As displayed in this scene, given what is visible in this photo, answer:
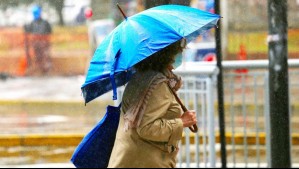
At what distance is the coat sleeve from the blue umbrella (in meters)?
0.18

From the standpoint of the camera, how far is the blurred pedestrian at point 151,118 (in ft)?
12.0

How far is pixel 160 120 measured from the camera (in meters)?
3.66

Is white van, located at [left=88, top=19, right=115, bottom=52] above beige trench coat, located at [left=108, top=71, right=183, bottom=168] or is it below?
above

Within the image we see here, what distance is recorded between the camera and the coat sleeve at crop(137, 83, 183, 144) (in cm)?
363

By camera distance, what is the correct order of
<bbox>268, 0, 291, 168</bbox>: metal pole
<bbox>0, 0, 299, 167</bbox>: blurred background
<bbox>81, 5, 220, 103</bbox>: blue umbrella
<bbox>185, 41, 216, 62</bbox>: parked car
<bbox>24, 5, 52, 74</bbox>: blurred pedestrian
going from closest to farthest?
<bbox>81, 5, 220, 103</bbox>: blue umbrella < <bbox>268, 0, 291, 168</bbox>: metal pole < <bbox>0, 0, 299, 167</bbox>: blurred background < <bbox>185, 41, 216, 62</bbox>: parked car < <bbox>24, 5, 52, 74</bbox>: blurred pedestrian

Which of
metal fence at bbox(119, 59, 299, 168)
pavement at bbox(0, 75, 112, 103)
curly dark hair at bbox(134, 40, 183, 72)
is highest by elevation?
curly dark hair at bbox(134, 40, 183, 72)

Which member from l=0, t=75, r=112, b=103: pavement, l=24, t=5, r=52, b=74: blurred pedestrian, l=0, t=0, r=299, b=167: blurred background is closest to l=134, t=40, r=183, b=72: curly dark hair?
l=0, t=0, r=299, b=167: blurred background

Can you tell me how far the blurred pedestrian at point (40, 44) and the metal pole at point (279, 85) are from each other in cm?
1328

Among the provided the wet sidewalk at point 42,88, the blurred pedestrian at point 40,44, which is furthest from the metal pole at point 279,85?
the blurred pedestrian at point 40,44

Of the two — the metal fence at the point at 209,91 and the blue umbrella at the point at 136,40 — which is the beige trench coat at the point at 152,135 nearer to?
the blue umbrella at the point at 136,40

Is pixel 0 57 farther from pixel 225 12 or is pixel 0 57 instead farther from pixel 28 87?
pixel 225 12

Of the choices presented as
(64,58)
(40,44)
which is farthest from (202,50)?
(64,58)

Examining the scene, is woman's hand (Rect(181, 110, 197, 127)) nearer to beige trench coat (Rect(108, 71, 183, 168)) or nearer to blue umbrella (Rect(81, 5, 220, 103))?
beige trench coat (Rect(108, 71, 183, 168))

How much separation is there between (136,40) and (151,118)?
0.39 metres
